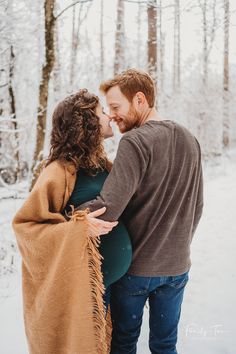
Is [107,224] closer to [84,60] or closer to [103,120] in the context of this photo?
[103,120]

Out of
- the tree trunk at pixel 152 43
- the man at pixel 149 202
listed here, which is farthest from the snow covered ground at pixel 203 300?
the tree trunk at pixel 152 43

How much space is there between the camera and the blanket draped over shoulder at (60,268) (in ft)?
5.70

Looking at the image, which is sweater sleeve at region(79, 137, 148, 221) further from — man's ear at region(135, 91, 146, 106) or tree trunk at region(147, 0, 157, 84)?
tree trunk at region(147, 0, 157, 84)

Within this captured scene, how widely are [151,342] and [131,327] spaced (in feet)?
0.73

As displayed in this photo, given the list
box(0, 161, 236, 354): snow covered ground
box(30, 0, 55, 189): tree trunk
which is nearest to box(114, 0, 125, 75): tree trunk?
box(0, 161, 236, 354): snow covered ground

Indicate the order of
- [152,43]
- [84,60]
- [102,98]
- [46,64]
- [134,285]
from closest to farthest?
[134,285] → [46,64] → [152,43] → [102,98] → [84,60]

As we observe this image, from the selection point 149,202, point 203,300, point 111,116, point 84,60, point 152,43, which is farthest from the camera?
point 84,60

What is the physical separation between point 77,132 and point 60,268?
71 cm

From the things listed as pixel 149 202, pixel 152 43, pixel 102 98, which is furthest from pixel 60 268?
pixel 102 98

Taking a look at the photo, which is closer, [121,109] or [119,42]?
[121,109]

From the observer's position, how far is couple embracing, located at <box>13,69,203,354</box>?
1.74 metres

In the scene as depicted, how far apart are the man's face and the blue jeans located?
860mm

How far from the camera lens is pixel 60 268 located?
1.76 metres

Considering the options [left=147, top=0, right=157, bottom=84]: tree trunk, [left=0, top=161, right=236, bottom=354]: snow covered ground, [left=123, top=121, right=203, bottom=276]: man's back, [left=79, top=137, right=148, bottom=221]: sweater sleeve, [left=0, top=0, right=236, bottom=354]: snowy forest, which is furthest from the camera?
[left=147, top=0, right=157, bottom=84]: tree trunk
